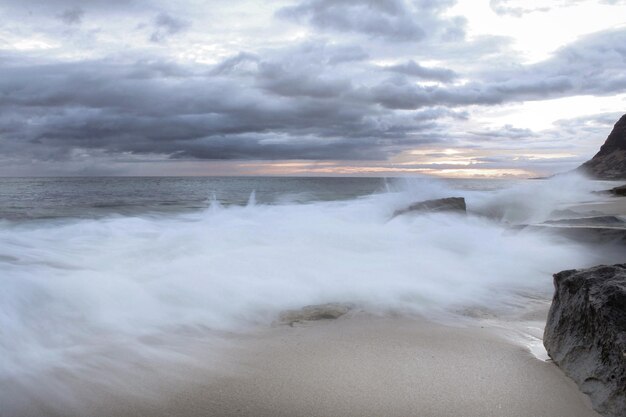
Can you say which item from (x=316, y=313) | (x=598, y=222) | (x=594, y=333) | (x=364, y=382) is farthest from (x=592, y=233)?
(x=364, y=382)

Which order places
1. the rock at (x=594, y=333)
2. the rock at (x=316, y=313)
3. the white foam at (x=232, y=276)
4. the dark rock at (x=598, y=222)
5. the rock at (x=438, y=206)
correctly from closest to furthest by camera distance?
the rock at (x=594, y=333), the white foam at (x=232, y=276), the rock at (x=316, y=313), the dark rock at (x=598, y=222), the rock at (x=438, y=206)

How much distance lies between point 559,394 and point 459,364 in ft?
1.98

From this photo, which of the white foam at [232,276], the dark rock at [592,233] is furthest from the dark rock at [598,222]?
the white foam at [232,276]

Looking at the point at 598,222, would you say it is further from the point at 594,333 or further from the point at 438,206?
the point at 594,333

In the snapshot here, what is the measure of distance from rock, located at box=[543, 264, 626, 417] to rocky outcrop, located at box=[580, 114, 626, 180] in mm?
85546

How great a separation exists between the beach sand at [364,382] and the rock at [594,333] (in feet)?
0.33

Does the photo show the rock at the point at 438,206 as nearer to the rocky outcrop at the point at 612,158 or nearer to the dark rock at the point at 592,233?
the dark rock at the point at 592,233

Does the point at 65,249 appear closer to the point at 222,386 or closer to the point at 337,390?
the point at 222,386

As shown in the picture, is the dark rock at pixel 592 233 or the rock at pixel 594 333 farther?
the dark rock at pixel 592 233

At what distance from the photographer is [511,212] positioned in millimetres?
14891

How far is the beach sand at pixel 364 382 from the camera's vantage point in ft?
8.25

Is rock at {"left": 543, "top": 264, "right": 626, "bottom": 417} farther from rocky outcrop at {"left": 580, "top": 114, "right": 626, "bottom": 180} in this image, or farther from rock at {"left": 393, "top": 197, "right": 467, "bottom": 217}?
rocky outcrop at {"left": 580, "top": 114, "right": 626, "bottom": 180}

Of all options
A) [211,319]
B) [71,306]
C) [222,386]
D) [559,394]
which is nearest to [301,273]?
[211,319]

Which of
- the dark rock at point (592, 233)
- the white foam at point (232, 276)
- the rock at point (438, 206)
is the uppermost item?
the rock at point (438, 206)
